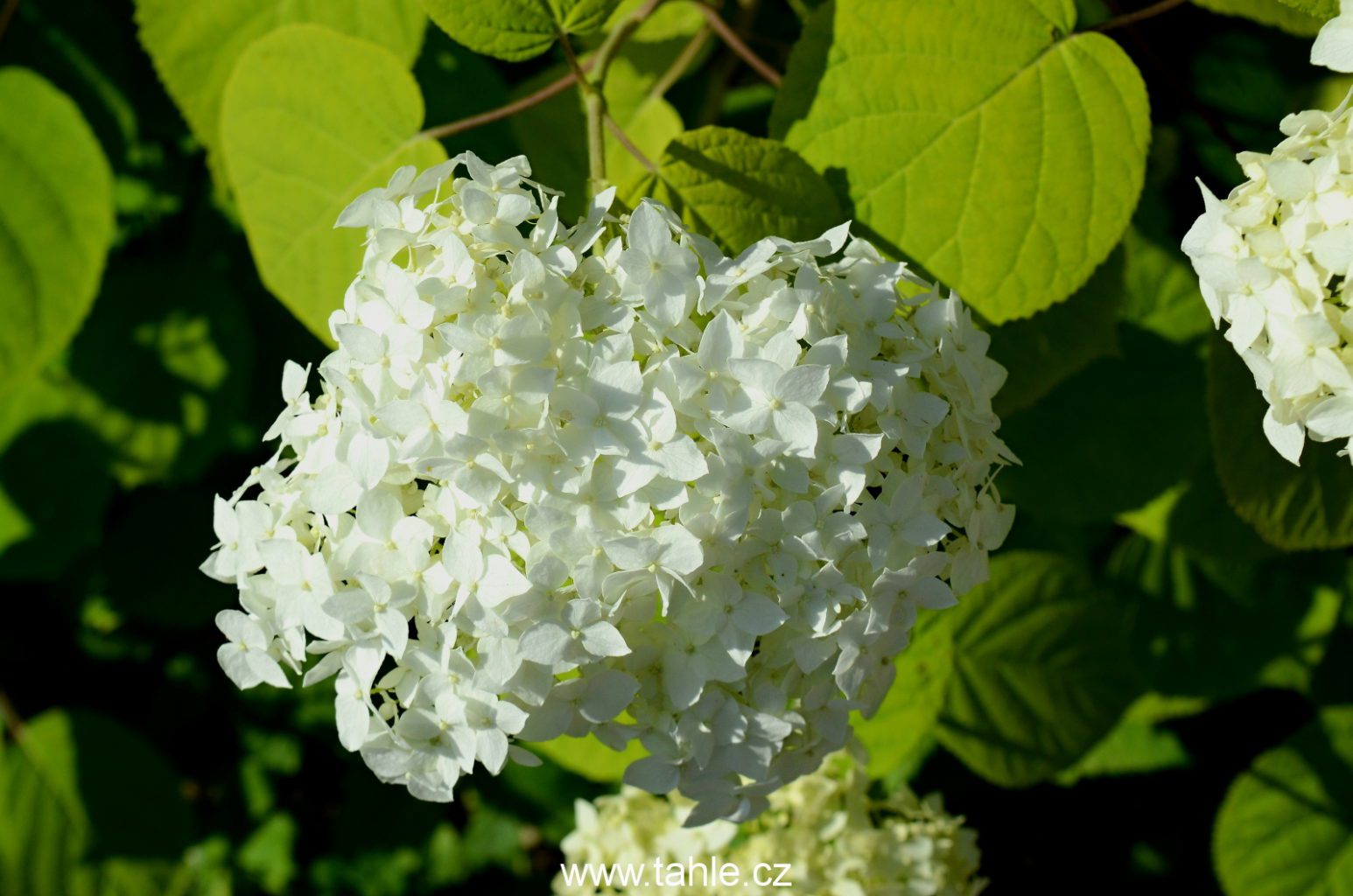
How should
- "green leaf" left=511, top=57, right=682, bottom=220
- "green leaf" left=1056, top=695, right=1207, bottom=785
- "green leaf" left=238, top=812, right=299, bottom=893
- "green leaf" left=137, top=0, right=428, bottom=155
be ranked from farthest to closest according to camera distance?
"green leaf" left=238, top=812, right=299, bottom=893, "green leaf" left=1056, top=695, right=1207, bottom=785, "green leaf" left=511, top=57, right=682, bottom=220, "green leaf" left=137, top=0, right=428, bottom=155

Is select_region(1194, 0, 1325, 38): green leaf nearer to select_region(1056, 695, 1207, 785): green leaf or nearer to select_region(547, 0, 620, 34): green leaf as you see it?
select_region(547, 0, 620, 34): green leaf

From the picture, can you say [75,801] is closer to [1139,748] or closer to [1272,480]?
[1139,748]

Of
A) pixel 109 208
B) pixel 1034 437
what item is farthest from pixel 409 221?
pixel 1034 437

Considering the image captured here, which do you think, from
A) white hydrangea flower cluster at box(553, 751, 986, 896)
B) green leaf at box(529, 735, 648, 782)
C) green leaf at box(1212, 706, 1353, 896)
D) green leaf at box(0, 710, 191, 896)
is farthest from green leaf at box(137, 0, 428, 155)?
green leaf at box(1212, 706, 1353, 896)

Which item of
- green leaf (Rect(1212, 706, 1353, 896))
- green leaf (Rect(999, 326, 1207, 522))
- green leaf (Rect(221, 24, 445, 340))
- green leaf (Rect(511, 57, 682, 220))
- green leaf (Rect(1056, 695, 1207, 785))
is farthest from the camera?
green leaf (Rect(1056, 695, 1207, 785))

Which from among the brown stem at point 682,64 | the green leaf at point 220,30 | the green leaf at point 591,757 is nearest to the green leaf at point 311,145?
the green leaf at point 220,30

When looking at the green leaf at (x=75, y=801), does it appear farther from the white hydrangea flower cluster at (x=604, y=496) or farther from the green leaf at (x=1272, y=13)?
the green leaf at (x=1272, y=13)

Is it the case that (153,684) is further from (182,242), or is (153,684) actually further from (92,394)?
(182,242)
